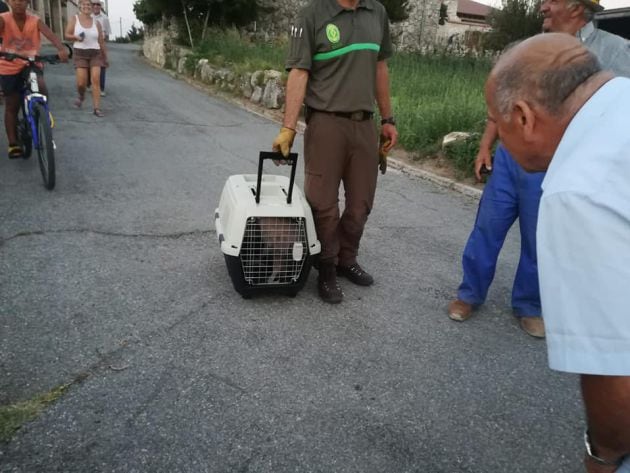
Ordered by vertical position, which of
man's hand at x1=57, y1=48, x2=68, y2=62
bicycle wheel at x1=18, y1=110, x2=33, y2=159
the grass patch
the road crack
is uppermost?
man's hand at x1=57, y1=48, x2=68, y2=62

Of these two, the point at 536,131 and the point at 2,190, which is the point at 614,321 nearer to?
the point at 536,131

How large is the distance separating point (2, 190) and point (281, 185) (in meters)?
3.16

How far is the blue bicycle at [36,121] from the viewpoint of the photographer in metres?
5.02

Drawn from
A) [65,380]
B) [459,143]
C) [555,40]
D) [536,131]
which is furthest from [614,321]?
[459,143]

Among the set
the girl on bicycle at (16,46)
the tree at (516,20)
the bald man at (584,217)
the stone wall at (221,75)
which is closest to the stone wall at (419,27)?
the tree at (516,20)

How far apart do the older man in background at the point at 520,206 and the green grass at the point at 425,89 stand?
367 centimetres

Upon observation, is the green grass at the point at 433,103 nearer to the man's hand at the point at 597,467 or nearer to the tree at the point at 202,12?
the man's hand at the point at 597,467

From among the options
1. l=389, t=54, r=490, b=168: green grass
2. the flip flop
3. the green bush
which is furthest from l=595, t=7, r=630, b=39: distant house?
the flip flop

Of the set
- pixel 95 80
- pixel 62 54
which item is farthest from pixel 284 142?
pixel 95 80

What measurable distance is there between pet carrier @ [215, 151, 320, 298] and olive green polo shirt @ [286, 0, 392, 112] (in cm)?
51

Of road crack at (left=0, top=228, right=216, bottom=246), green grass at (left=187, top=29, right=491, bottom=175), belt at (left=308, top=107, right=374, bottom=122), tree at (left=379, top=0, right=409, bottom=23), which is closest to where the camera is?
belt at (left=308, top=107, right=374, bottom=122)

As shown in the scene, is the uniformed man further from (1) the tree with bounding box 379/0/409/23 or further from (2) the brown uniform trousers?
(1) the tree with bounding box 379/0/409/23

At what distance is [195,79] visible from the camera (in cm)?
1625

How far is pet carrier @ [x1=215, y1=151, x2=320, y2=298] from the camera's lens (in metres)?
3.05
